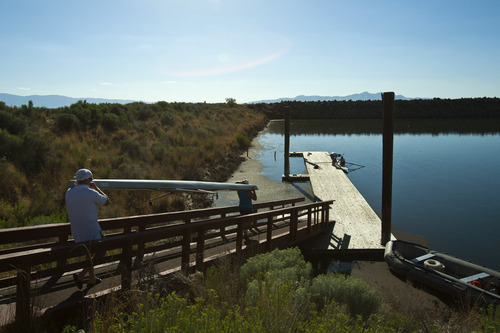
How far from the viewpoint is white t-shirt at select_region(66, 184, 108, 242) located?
188 inches

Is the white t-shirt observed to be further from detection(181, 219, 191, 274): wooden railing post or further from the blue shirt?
the blue shirt

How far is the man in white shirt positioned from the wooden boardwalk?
6565mm

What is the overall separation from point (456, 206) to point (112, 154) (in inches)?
577

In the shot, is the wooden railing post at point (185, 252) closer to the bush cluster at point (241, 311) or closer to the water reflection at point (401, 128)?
the bush cluster at point (241, 311)

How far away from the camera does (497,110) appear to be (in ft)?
243

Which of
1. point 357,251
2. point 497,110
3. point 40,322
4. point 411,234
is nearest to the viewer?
point 40,322

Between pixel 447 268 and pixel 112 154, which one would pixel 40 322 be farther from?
pixel 112 154

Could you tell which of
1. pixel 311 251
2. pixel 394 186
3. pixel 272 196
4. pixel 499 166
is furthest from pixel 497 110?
pixel 311 251

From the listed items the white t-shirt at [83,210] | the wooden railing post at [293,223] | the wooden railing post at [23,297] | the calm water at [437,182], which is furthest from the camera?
the calm water at [437,182]

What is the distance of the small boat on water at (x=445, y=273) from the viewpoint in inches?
287

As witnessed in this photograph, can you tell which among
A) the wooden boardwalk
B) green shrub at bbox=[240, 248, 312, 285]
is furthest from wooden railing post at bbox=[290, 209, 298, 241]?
green shrub at bbox=[240, 248, 312, 285]

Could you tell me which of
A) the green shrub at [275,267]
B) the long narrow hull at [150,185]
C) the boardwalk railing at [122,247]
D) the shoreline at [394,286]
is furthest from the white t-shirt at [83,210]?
the shoreline at [394,286]

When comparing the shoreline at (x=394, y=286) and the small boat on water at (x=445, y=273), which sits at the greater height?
the small boat on water at (x=445, y=273)

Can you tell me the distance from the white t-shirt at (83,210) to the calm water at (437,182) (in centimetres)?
1022
